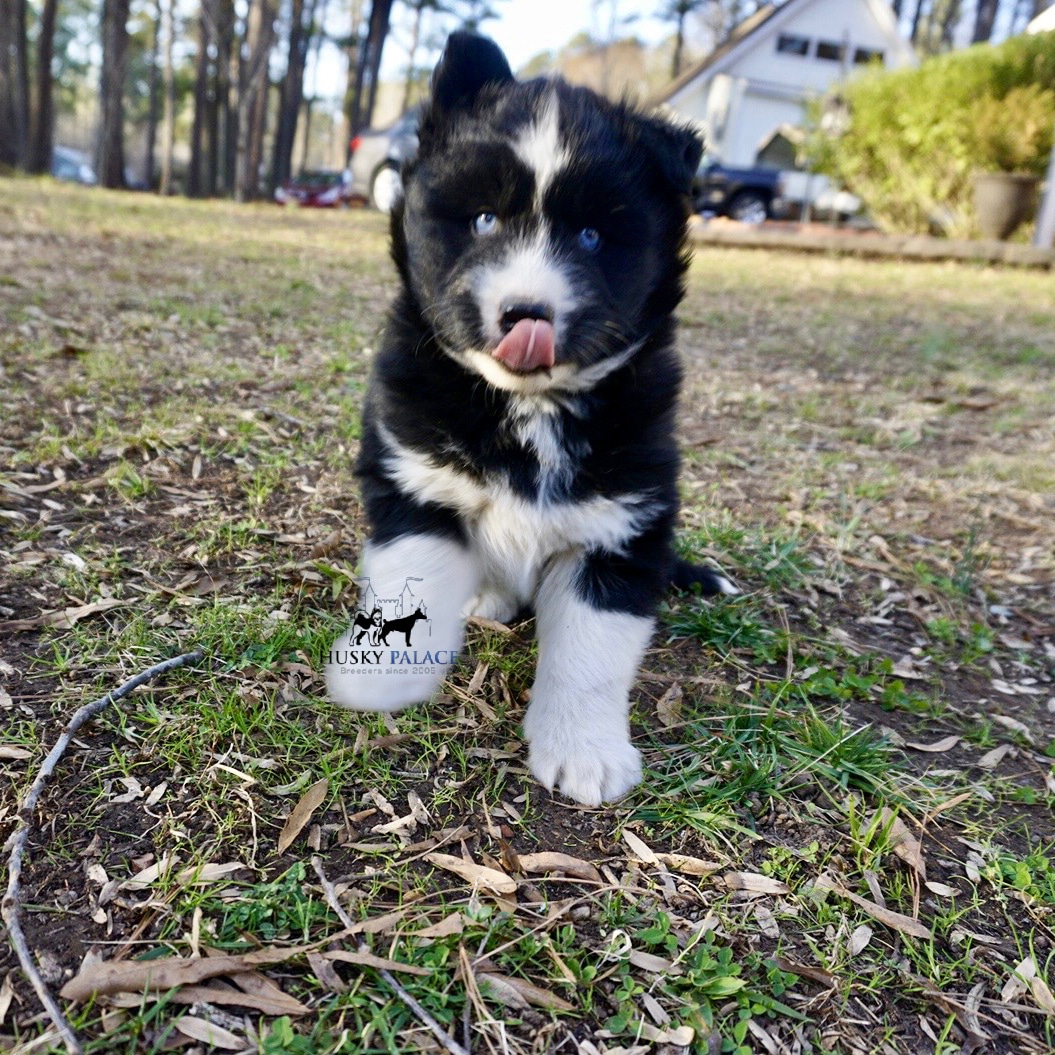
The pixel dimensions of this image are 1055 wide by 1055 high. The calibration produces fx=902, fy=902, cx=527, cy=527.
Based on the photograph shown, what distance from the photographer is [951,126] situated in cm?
1373

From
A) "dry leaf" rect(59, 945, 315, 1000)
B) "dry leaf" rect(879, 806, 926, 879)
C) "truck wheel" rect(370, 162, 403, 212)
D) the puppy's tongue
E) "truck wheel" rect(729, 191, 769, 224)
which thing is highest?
"truck wheel" rect(729, 191, 769, 224)

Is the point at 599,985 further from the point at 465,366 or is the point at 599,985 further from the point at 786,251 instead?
the point at 786,251

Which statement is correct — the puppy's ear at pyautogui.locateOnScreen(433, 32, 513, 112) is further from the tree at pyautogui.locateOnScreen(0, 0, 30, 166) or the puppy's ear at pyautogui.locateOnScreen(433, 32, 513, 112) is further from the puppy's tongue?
the tree at pyautogui.locateOnScreen(0, 0, 30, 166)

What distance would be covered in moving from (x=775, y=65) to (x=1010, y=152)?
903 inches

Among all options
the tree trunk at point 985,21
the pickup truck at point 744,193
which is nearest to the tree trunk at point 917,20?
the tree trunk at point 985,21

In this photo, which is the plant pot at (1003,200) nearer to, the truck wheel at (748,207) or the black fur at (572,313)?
the truck wheel at (748,207)

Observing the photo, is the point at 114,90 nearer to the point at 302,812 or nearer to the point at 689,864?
the point at 302,812

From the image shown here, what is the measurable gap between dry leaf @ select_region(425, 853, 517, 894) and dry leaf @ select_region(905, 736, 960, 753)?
133cm

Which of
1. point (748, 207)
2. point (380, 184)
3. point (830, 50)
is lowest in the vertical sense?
point (380, 184)

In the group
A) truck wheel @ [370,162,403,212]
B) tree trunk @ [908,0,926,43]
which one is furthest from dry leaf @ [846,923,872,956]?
tree trunk @ [908,0,926,43]

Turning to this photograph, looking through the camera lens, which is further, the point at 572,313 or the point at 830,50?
the point at 830,50

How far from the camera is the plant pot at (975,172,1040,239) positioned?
13312mm

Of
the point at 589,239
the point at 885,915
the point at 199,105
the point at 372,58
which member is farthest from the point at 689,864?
the point at 199,105

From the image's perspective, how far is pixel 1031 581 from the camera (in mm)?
3777
